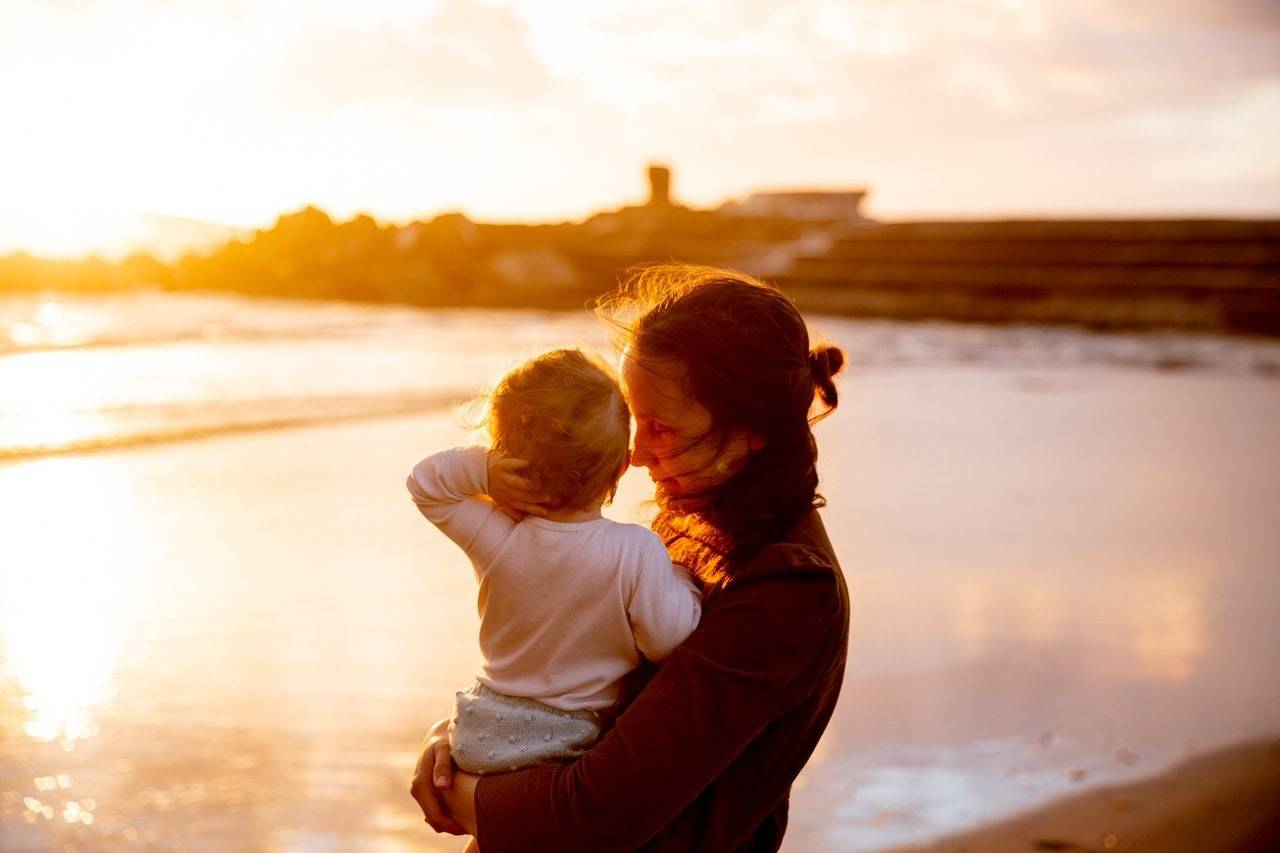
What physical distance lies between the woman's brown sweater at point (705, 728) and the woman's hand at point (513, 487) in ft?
0.70

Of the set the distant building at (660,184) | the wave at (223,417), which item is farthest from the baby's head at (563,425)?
the distant building at (660,184)

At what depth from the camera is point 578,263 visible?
68.5 ft

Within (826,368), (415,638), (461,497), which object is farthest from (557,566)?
(415,638)

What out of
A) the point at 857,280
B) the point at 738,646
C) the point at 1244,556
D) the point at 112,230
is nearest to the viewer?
the point at 738,646

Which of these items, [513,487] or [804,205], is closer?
[513,487]

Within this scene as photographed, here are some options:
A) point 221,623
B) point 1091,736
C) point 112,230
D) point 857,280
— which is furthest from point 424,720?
point 857,280

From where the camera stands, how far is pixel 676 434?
1.44 meters

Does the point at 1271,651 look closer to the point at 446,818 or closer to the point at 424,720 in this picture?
the point at 424,720

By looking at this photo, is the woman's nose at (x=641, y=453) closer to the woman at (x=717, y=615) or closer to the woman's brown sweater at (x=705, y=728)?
the woman at (x=717, y=615)

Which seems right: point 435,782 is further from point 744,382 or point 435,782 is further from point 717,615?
point 744,382

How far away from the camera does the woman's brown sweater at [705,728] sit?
4.28ft

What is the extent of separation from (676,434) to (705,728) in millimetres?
320

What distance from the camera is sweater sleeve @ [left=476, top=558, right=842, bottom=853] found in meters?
1.30

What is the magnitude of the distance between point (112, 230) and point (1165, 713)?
1409cm
